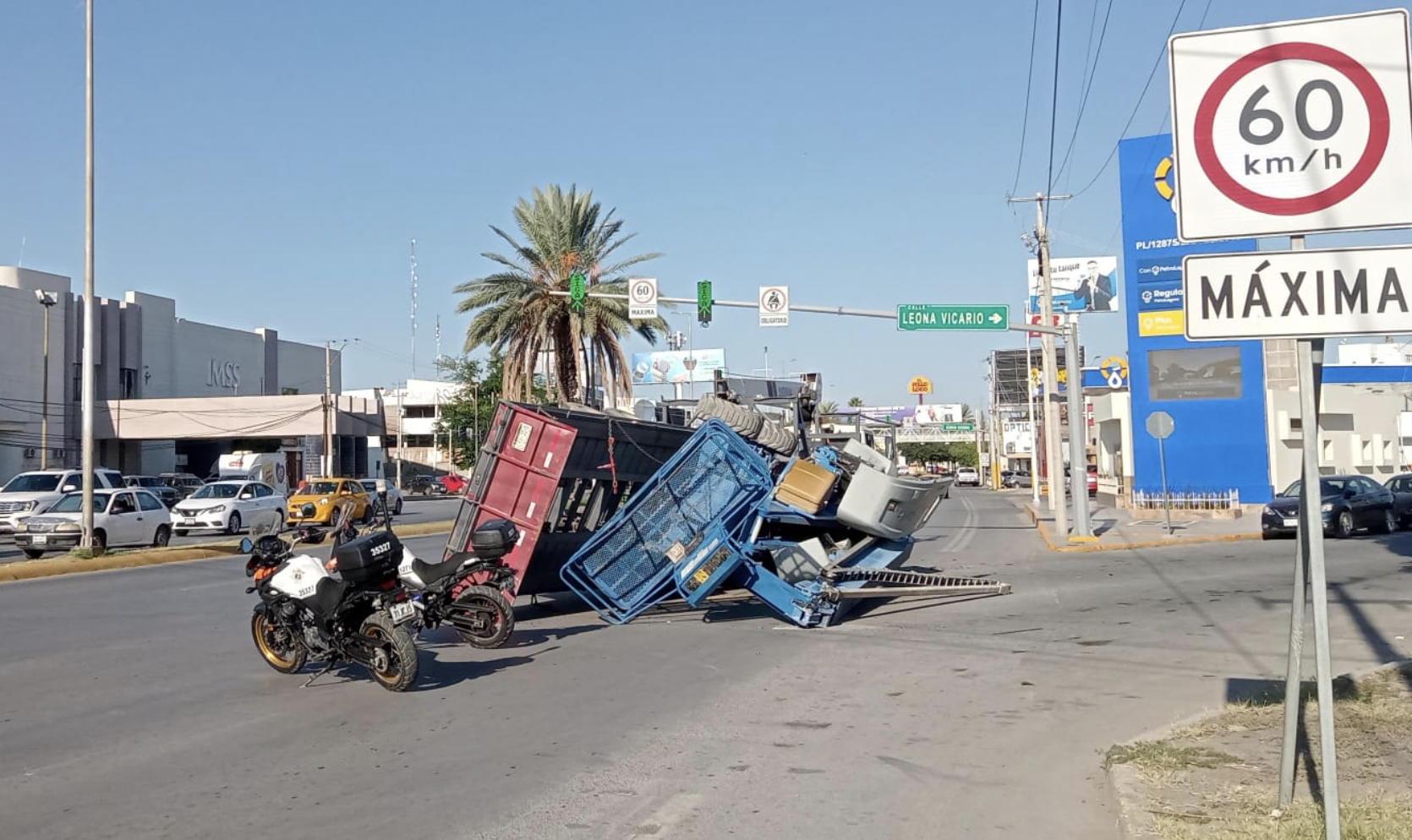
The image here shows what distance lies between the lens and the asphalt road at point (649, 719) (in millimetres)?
6707

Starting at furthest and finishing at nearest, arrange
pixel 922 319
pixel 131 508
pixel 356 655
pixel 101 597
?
1. pixel 131 508
2. pixel 922 319
3. pixel 101 597
4. pixel 356 655

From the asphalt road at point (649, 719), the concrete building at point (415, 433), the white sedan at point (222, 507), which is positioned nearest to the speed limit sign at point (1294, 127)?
the asphalt road at point (649, 719)

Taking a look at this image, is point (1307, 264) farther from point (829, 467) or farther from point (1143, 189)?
point (1143, 189)

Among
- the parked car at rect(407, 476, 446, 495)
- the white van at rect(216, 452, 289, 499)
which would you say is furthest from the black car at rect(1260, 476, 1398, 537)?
the parked car at rect(407, 476, 446, 495)

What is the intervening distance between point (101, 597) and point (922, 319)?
55.0ft

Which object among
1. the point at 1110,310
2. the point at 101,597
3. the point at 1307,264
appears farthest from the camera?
Result: the point at 1110,310

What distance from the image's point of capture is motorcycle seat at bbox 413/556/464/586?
1198 cm

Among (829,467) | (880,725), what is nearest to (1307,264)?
(880,725)

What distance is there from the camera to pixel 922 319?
86.7 feet

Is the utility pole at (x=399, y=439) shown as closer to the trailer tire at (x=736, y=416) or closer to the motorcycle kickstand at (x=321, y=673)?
the trailer tire at (x=736, y=416)

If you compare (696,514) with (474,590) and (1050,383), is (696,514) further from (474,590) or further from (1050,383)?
(1050,383)

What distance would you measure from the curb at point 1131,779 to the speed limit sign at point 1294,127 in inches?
113

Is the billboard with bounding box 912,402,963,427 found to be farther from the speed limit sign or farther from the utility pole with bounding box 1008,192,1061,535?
the speed limit sign

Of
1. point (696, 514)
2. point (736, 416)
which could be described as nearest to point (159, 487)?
point (736, 416)
